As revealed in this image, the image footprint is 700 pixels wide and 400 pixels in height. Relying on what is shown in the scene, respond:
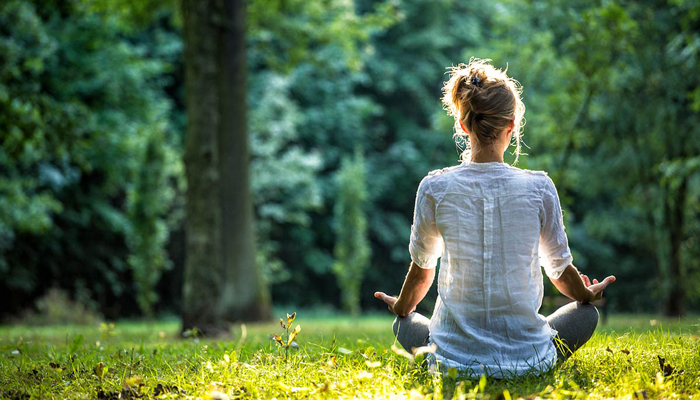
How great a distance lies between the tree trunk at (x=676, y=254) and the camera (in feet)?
44.5

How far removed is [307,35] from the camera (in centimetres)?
1495

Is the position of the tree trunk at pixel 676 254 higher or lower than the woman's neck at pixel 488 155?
lower

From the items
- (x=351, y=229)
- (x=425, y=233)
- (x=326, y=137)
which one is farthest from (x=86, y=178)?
(x=425, y=233)

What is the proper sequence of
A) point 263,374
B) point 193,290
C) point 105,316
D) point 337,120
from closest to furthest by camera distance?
point 263,374, point 193,290, point 105,316, point 337,120

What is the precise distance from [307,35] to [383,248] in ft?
40.8

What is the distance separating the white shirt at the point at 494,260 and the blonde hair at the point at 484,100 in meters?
0.17

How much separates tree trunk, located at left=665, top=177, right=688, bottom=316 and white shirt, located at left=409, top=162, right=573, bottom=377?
38.3ft

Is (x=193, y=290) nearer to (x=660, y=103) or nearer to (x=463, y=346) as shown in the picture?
(x=463, y=346)

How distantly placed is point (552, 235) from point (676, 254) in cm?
1213

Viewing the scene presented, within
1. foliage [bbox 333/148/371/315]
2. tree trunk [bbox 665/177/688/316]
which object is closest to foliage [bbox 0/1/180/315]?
foliage [bbox 333/148/371/315]

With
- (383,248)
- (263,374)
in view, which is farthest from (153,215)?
(263,374)

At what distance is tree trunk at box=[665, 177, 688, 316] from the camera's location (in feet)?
44.5

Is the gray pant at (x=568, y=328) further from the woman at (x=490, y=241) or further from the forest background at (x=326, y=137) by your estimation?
the forest background at (x=326, y=137)

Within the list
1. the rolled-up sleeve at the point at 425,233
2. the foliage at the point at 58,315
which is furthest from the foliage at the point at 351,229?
the rolled-up sleeve at the point at 425,233
